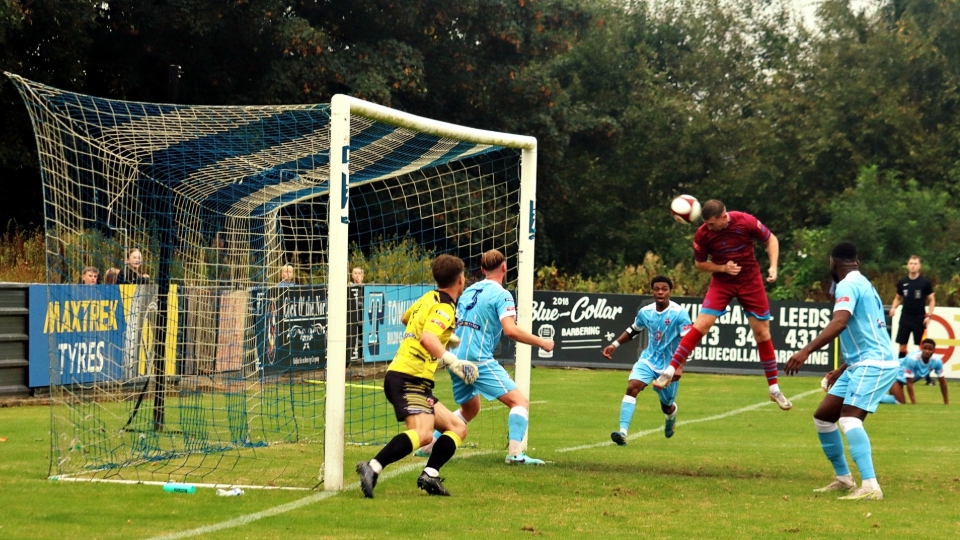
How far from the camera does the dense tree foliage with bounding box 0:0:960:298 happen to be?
102ft

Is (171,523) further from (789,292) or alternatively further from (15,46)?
(789,292)

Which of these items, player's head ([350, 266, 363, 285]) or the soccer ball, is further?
player's head ([350, 266, 363, 285])

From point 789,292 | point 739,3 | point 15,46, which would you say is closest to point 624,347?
point 789,292

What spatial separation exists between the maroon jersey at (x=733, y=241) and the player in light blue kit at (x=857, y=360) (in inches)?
59.9

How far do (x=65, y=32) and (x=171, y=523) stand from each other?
22.7 metres

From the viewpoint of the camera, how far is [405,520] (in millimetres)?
8242

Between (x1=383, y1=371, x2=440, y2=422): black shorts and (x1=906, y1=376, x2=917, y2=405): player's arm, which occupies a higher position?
(x1=383, y1=371, x2=440, y2=422): black shorts

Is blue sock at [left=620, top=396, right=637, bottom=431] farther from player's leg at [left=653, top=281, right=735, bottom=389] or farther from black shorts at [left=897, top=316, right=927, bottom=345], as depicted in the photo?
black shorts at [left=897, top=316, right=927, bottom=345]

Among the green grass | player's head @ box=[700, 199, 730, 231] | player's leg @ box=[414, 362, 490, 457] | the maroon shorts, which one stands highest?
player's head @ box=[700, 199, 730, 231]

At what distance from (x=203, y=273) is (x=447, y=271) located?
5.52 m

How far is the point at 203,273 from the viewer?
14.0 meters

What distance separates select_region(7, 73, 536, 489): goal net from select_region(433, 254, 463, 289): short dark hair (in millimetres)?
739

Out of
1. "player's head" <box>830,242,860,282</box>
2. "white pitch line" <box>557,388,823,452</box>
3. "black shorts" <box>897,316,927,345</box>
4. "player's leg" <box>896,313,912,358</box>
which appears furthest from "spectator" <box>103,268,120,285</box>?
"black shorts" <box>897,316,927,345</box>

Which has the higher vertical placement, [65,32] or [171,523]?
[65,32]
